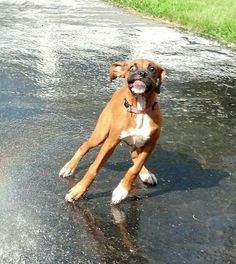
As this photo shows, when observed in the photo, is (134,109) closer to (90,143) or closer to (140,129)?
(140,129)

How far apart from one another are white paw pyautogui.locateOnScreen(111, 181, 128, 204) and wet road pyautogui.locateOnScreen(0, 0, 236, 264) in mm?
66

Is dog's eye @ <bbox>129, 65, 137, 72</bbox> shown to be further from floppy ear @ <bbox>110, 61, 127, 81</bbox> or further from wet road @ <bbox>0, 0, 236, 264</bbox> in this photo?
wet road @ <bbox>0, 0, 236, 264</bbox>

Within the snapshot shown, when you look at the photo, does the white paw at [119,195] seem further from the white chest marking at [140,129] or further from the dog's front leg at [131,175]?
the white chest marking at [140,129]

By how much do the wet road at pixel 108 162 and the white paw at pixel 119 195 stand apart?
7cm

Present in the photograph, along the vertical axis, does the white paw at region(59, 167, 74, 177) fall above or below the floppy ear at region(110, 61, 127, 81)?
below

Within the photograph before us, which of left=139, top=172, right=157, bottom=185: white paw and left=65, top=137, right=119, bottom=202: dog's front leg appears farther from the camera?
left=139, top=172, right=157, bottom=185: white paw

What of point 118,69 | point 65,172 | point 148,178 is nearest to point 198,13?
point 148,178

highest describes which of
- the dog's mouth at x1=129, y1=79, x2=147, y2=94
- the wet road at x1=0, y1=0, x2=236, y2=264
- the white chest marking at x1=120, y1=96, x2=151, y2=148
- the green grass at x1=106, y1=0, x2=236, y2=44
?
the dog's mouth at x1=129, y1=79, x2=147, y2=94

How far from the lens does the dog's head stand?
4.48m

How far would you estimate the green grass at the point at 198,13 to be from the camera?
13352 mm

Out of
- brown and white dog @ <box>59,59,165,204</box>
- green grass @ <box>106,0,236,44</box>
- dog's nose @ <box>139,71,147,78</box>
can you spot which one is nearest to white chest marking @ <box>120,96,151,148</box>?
brown and white dog @ <box>59,59,165,204</box>

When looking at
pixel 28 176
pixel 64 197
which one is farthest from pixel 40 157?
Result: pixel 64 197

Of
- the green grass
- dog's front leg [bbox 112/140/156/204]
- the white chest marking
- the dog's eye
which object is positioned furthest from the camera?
the green grass

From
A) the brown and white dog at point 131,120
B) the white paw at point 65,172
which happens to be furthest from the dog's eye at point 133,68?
the white paw at point 65,172
